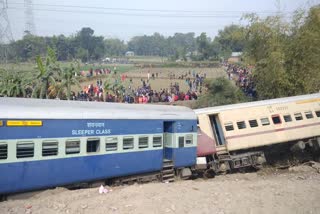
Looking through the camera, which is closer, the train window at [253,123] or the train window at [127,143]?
the train window at [127,143]

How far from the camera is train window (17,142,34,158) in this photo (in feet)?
40.3

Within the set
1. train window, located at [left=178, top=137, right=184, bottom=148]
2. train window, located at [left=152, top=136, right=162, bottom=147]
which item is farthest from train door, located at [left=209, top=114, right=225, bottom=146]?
train window, located at [left=152, top=136, right=162, bottom=147]

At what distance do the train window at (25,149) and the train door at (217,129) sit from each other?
9623mm

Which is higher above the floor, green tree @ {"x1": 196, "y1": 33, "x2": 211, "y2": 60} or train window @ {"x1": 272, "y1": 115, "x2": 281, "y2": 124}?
green tree @ {"x1": 196, "y1": 33, "x2": 211, "y2": 60}

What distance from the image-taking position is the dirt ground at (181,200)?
38.6 feet

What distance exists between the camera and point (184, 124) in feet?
58.6

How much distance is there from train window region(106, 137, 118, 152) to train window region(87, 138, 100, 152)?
1.28 feet

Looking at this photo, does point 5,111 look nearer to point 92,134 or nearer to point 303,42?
point 92,134

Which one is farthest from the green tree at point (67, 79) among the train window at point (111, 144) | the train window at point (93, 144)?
the train window at point (93, 144)

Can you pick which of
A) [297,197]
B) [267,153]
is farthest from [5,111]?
[267,153]

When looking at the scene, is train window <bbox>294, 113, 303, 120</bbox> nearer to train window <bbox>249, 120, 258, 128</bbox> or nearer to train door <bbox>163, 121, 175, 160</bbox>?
train window <bbox>249, 120, 258, 128</bbox>

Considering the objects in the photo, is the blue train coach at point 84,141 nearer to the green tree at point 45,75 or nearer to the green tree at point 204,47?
the green tree at point 45,75

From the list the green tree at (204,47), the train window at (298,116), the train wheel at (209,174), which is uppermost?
the green tree at (204,47)

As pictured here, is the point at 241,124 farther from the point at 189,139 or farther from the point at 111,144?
the point at 111,144
